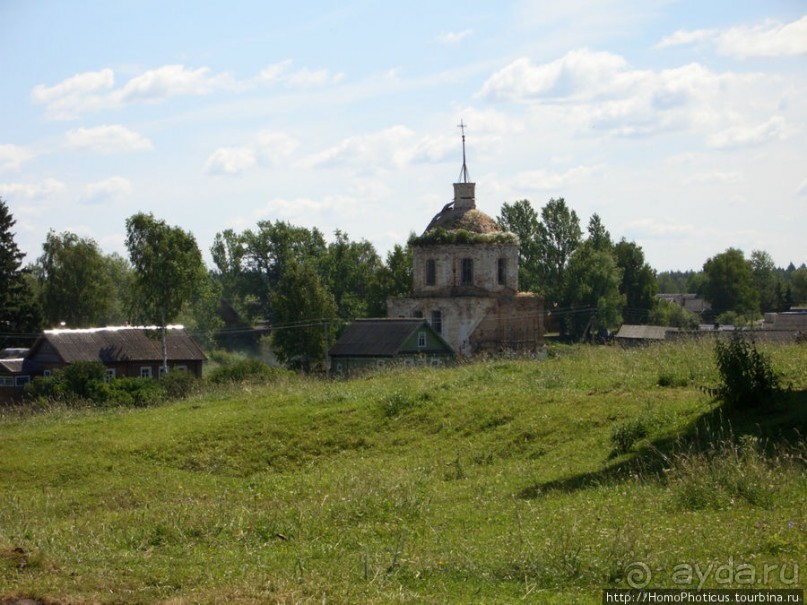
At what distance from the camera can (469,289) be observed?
1923 inches

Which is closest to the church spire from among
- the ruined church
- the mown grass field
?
the ruined church

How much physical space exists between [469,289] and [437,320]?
7.19ft

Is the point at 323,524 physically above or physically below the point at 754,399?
below

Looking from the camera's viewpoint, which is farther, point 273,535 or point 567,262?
point 567,262

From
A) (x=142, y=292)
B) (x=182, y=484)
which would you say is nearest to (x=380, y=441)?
(x=182, y=484)

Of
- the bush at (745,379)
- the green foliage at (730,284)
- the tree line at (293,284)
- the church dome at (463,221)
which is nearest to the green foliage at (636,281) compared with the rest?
the tree line at (293,284)

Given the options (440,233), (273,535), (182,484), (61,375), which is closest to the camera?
(273,535)

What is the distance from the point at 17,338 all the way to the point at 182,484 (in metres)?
40.4

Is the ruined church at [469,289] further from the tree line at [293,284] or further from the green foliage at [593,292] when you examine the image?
the green foliage at [593,292]

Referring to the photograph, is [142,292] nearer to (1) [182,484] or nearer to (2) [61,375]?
(2) [61,375]

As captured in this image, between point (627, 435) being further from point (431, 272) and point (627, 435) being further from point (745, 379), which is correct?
point (431, 272)

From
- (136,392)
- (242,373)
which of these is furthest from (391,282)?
(136,392)

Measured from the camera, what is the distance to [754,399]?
46.9 feet

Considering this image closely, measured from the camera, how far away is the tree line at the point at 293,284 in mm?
45250
